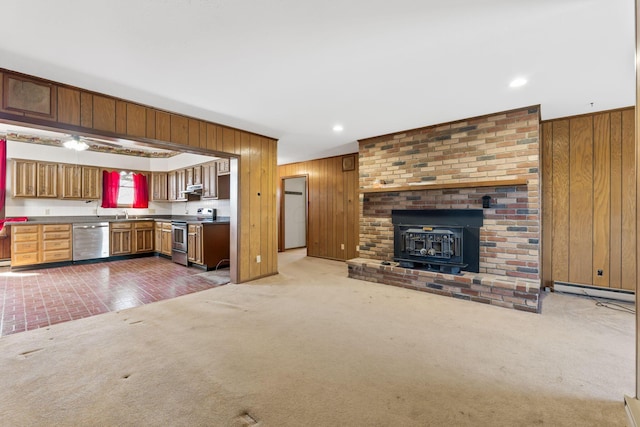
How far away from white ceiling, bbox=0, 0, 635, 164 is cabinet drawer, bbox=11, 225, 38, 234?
13.5ft

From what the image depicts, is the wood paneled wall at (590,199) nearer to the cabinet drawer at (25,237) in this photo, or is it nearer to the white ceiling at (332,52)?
the white ceiling at (332,52)

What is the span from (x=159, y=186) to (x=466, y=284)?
23.5ft

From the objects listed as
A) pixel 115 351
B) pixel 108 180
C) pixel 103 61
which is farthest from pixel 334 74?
pixel 108 180

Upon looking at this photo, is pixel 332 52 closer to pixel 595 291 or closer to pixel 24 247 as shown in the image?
pixel 595 291

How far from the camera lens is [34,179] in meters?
5.42

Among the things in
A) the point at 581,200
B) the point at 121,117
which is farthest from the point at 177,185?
the point at 581,200

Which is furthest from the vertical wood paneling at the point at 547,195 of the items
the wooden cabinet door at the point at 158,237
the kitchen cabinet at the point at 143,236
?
the kitchen cabinet at the point at 143,236

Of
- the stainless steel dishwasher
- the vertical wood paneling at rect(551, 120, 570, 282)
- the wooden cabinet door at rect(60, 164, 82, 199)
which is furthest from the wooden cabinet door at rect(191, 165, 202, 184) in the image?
the vertical wood paneling at rect(551, 120, 570, 282)

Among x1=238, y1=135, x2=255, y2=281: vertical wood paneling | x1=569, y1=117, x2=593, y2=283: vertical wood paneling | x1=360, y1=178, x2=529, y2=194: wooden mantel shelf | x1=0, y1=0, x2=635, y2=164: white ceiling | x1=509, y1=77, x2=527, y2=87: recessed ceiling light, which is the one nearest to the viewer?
x1=0, y1=0, x2=635, y2=164: white ceiling

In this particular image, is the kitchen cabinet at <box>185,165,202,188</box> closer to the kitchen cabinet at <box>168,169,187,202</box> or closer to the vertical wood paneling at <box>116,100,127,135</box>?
the kitchen cabinet at <box>168,169,187,202</box>

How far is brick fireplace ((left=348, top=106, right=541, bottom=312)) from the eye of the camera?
3.40 meters

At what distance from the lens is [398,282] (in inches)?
163

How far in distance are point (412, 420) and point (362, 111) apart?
3223mm

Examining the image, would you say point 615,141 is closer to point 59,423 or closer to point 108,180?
point 59,423
